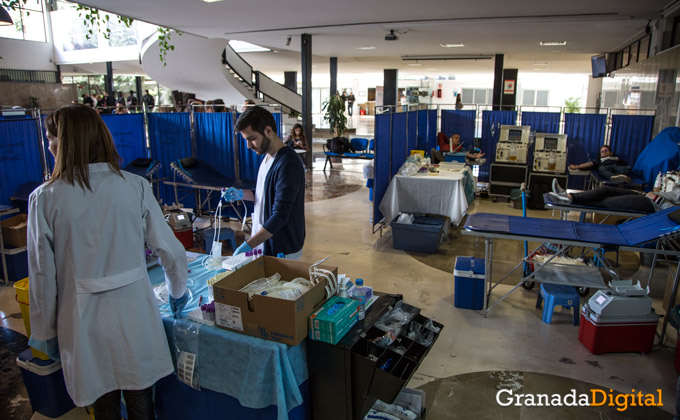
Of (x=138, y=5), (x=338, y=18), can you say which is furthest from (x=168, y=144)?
(x=338, y=18)

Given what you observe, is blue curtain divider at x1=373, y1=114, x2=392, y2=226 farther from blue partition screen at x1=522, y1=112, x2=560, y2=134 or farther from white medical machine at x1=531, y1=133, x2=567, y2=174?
blue partition screen at x1=522, y1=112, x2=560, y2=134

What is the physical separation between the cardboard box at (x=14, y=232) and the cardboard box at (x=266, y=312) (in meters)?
3.71

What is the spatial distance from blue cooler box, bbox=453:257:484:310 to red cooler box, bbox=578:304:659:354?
2.89ft

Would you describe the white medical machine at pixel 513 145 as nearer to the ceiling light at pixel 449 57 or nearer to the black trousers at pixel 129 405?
the ceiling light at pixel 449 57

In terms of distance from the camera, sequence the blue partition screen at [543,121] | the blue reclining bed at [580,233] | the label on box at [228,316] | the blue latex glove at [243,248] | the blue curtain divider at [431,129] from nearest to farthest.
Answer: the label on box at [228,316], the blue latex glove at [243,248], the blue reclining bed at [580,233], the blue partition screen at [543,121], the blue curtain divider at [431,129]

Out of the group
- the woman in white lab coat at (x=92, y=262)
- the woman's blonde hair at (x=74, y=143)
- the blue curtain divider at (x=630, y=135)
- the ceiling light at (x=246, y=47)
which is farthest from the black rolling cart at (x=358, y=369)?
the ceiling light at (x=246, y=47)

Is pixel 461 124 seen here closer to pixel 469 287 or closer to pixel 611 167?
pixel 611 167

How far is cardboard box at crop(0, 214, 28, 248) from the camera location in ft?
14.9

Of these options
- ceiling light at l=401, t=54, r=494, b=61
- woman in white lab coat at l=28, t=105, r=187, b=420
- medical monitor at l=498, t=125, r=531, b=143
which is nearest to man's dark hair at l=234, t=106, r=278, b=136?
woman in white lab coat at l=28, t=105, r=187, b=420

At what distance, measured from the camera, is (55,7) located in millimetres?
16172

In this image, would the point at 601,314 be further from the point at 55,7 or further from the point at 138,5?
the point at 55,7

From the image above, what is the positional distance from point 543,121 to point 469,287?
702 centimetres

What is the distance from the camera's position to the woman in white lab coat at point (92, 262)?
5.28ft

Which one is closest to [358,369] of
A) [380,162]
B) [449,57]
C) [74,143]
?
[74,143]
